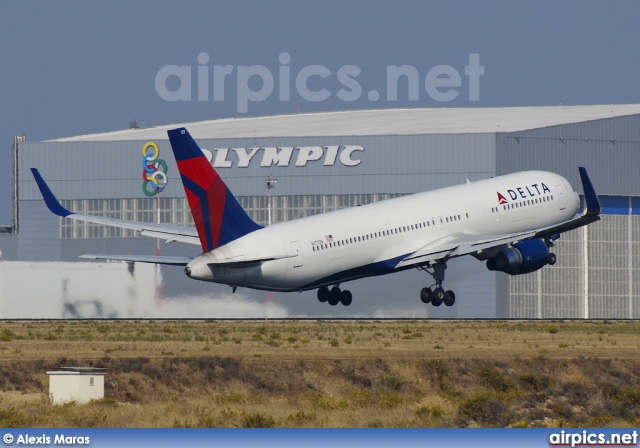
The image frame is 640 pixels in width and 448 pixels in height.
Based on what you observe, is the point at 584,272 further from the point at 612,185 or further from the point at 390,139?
the point at 390,139

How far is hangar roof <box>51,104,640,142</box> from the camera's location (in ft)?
382

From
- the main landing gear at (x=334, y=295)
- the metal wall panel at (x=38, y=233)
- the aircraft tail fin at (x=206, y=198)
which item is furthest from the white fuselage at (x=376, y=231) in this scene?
the metal wall panel at (x=38, y=233)

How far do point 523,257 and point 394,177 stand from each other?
39312 mm

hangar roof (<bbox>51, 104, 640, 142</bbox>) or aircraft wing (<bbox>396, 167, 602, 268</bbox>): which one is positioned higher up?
hangar roof (<bbox>51, 104, 640, 142</bbox>)

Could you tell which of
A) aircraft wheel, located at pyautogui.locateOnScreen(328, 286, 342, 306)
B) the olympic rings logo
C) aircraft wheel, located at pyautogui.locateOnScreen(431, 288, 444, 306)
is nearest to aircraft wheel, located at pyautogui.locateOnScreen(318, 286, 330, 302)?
aircraft wheel, located at pyautogui.locateOnScreen(328, 286, 342, 306)

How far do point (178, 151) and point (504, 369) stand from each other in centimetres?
1730

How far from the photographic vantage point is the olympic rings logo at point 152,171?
118 metres

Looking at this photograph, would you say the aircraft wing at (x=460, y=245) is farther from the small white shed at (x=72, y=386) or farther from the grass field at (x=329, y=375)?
the small white shed at (x=72, y=386)

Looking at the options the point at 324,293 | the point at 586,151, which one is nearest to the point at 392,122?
the point at 586,151

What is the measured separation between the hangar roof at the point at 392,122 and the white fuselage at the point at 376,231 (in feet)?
110

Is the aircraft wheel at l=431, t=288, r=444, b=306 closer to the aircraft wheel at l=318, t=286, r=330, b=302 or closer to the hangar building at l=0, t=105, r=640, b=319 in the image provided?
the aircraft wheel at l=318, t=286, r=330, b=302

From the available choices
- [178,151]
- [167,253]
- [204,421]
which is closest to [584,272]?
[167,253]

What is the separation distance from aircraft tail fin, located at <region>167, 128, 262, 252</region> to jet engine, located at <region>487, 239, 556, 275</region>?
15.6 metres

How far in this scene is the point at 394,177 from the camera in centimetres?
11325
